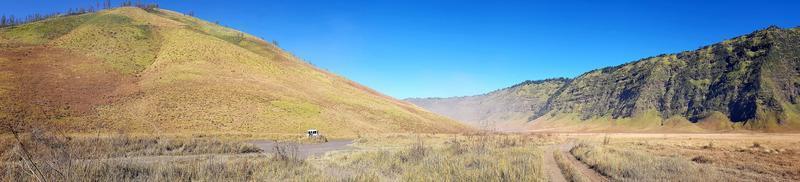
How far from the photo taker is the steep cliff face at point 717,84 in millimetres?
91375

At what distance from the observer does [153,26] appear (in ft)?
355

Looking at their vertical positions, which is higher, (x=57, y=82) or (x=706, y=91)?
(x=706, y=91)

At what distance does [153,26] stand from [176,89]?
49.7m

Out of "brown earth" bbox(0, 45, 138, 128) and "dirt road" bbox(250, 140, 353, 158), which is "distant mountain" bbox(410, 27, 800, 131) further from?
"brown earth" bbox(0, 45, 138, 128)

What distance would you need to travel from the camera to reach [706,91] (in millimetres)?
107188

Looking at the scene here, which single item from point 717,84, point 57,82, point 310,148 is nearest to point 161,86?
point 57,82

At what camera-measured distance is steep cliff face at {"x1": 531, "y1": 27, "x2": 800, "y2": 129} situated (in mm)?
91375

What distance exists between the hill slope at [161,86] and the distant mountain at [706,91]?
5361cm

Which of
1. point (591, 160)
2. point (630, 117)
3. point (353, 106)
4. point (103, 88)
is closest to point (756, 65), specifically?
point (630, 117)

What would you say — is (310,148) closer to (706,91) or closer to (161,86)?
(161,86)

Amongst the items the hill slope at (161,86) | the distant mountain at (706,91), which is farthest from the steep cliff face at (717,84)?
the hill slope at (161,86)

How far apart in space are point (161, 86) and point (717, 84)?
115828 millimetres

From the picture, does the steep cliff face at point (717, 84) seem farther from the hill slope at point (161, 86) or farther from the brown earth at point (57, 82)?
the brown earth at point (57, 82)

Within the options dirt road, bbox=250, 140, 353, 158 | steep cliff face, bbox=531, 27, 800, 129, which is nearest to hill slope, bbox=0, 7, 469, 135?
dirt road, bbox=250, 140, 353, 158
